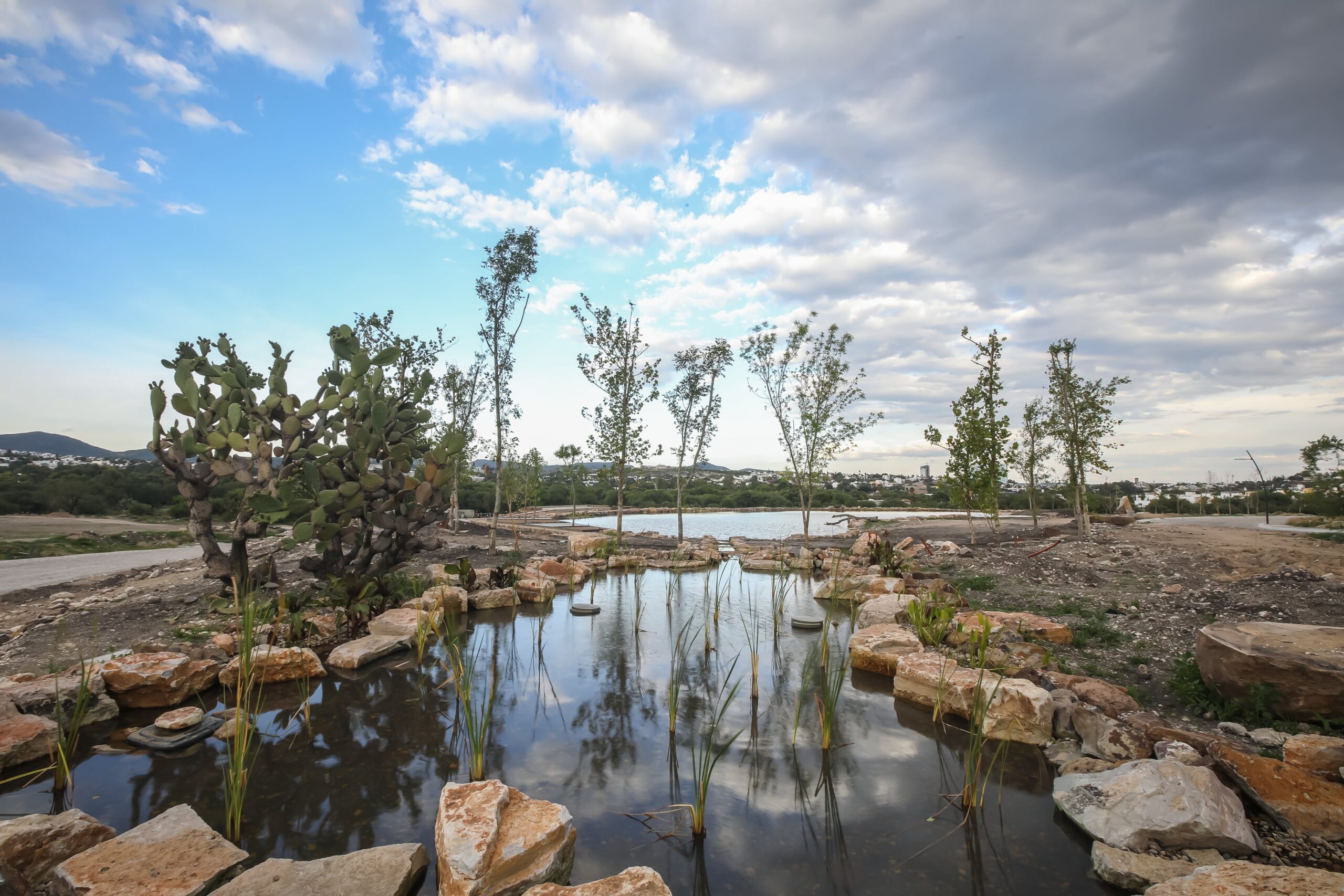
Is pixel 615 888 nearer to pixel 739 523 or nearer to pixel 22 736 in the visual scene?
pixel 22 736

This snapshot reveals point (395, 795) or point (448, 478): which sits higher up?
point (448, 478)

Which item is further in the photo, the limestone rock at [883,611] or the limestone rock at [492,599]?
the limestone rock at [492,599]

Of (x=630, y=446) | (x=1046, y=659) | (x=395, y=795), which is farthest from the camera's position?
(x=630, y=446)

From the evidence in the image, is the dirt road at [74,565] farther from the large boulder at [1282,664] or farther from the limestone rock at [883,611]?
the large boulder at [1282,664]

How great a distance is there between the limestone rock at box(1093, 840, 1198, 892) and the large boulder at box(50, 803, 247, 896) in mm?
4597

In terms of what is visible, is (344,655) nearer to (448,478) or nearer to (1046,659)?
(448,478)

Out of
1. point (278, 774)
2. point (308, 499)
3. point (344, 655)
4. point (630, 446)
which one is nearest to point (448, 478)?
point (308, 499)

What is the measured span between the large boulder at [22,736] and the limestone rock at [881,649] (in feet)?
23.7

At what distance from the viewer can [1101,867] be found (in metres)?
3.10

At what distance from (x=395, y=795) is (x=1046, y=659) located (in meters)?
6.09

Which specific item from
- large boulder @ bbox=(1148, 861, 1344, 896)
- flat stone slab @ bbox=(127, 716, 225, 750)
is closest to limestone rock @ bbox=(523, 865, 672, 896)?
large boulder @ bbox=(1148, 861, 1344, 896)

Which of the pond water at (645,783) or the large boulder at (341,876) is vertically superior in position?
the large boulder at (341,876)

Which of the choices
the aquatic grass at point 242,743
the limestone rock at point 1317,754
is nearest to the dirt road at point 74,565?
the aquatic grass at point 242,743

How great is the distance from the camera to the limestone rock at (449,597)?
336 inches
